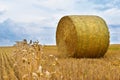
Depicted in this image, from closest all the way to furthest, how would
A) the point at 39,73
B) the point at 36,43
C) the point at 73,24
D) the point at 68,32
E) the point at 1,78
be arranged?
1. the point at 39,73
2. the point at 36,43
3. the point at 1,78
4. the point at 73,24
5. the point at 68,32

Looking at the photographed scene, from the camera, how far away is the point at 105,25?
14.9m

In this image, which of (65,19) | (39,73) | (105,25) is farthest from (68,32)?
(39,73)

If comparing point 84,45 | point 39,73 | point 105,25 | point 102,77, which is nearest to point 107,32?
point 105,25

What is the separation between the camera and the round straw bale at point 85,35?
559 inches

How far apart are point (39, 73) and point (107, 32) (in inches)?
446

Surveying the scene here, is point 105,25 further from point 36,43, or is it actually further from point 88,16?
point 36,43

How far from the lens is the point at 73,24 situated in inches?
560

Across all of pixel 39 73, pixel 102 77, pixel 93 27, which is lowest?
pixel 102 77

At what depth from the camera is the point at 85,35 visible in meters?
14.2

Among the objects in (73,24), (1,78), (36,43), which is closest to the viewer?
(36,43)

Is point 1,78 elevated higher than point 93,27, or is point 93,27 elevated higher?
point 93,27

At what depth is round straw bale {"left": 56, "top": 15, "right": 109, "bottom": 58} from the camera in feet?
46.6

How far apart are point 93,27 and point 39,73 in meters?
10.7

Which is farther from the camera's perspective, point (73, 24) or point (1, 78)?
point (73, 24)
